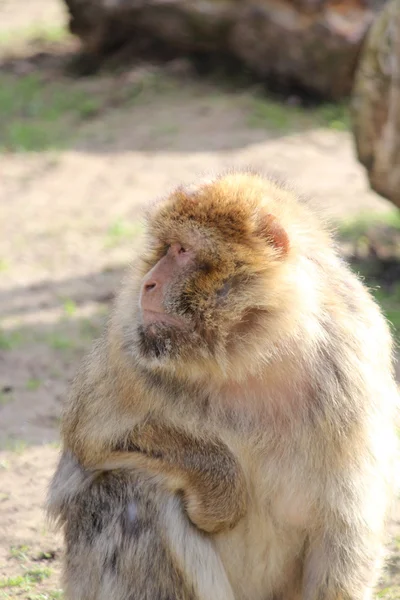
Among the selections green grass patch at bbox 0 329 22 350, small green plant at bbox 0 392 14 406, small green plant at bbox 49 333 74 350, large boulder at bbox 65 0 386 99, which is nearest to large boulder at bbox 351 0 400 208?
small green plant at bbox 49 333 74 350

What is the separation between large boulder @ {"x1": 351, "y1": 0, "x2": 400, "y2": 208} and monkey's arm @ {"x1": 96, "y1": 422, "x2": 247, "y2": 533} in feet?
11.3

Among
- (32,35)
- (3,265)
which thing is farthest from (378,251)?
(32,35)

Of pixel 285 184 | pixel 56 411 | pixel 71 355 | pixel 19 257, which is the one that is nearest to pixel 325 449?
pixel 285 184

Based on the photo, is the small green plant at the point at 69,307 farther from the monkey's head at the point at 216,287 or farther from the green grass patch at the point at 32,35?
the green grass patch at the point at 32,35

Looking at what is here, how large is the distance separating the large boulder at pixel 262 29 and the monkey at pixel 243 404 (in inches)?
242

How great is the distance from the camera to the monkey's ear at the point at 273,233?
274cm

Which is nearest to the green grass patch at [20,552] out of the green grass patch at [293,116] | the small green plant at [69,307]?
the small green plant at [69,307]

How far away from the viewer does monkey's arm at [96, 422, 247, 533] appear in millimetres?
2850

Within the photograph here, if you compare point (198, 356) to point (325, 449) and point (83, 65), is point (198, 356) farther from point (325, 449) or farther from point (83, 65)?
point (83, 65)

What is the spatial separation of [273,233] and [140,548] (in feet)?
3.02

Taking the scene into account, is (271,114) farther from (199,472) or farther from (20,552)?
(199,472)

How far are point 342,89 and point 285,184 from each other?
6.17 metres

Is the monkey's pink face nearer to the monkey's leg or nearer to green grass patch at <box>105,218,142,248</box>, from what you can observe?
the monkey's leg

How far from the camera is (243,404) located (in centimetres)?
289
